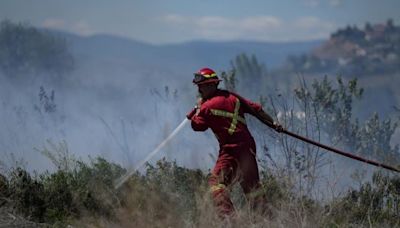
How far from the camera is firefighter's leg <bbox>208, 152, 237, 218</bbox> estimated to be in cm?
736

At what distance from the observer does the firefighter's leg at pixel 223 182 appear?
7.36 m

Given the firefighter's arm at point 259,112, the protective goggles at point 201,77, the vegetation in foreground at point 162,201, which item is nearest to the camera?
the vegetation in foreground at point 162,201

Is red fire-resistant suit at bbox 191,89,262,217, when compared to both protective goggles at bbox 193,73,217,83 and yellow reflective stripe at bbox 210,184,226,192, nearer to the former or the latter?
yellow reflective stripe at bbox 210,184,226,192

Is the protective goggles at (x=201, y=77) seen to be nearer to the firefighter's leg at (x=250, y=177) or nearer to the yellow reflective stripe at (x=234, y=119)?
the yellow reflective stripe at (x=234, y=119)

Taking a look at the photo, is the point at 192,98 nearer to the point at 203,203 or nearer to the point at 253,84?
the point at 203,203

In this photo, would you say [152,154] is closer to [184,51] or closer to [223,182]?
[223,182]

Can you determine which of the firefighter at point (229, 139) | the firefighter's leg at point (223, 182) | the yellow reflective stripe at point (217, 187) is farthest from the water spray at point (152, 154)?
the yellow reflective stripe at point (217, 187)

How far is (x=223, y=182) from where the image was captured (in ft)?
25.0

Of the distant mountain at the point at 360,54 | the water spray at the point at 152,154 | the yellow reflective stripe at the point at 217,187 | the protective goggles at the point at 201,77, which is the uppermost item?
the protective goggles at the point at 201,77

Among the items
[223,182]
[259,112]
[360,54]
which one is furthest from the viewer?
[360,54]

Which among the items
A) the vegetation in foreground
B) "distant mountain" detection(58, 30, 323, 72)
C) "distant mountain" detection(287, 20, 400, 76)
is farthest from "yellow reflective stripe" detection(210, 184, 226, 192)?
"distant mountain" detection(287, 20, 400, 76)

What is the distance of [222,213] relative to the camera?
7.17 metres

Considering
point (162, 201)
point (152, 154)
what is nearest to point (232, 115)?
point (152, 154)

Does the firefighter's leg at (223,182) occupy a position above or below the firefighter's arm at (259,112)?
below
